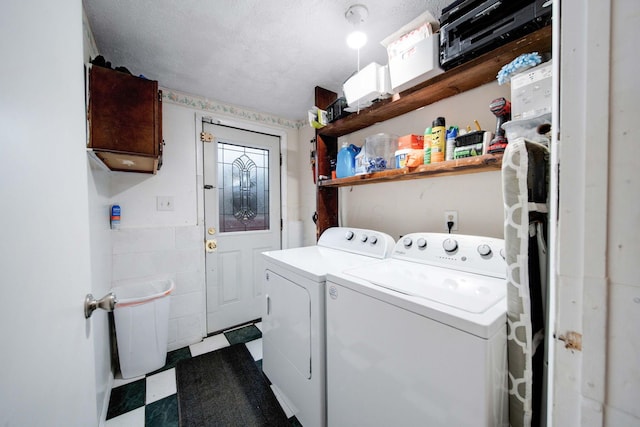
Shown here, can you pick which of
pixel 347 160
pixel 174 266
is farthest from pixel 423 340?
pixel 174 266

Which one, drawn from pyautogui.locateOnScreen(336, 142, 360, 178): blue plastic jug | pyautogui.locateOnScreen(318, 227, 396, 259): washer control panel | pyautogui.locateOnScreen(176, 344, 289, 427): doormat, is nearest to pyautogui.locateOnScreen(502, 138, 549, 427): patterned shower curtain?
pyautogui.locateOnScreen(318, 227, 396, 259): washer control panel

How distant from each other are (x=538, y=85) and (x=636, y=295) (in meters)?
1.05

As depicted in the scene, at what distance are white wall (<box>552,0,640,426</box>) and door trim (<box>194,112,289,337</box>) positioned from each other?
2.52 meters

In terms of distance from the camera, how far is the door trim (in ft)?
7.63

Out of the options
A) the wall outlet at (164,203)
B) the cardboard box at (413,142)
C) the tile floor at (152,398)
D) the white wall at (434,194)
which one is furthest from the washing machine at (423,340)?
the wall outlet at (164,203)

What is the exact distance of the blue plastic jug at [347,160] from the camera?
1.93 meters

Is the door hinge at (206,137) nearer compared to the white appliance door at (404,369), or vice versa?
the white appliance door at (404,369)

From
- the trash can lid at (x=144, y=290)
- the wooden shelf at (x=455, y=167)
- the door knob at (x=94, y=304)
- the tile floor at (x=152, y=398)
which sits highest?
the wooden shelf at (x=455, y=167)

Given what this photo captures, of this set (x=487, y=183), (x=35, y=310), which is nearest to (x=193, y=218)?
(x=35, y=310)

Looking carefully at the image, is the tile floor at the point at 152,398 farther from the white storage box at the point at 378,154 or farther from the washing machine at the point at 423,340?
the white storage box at the point at 378,154

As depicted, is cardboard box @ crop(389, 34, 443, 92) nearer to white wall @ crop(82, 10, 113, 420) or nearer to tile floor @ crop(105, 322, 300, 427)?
white wall @ crop(82, 10, 113, 420)

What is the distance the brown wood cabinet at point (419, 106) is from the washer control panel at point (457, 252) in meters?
0.38

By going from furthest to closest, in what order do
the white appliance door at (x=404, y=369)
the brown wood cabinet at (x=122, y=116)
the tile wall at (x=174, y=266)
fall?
the tile wall at (x=174, y=266)
the brown wood cabinet at (x=122, y=116)
the white appliance door at (x=404, y=369)

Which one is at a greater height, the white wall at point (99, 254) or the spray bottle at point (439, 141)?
the spray bottle at point (439, 141)
